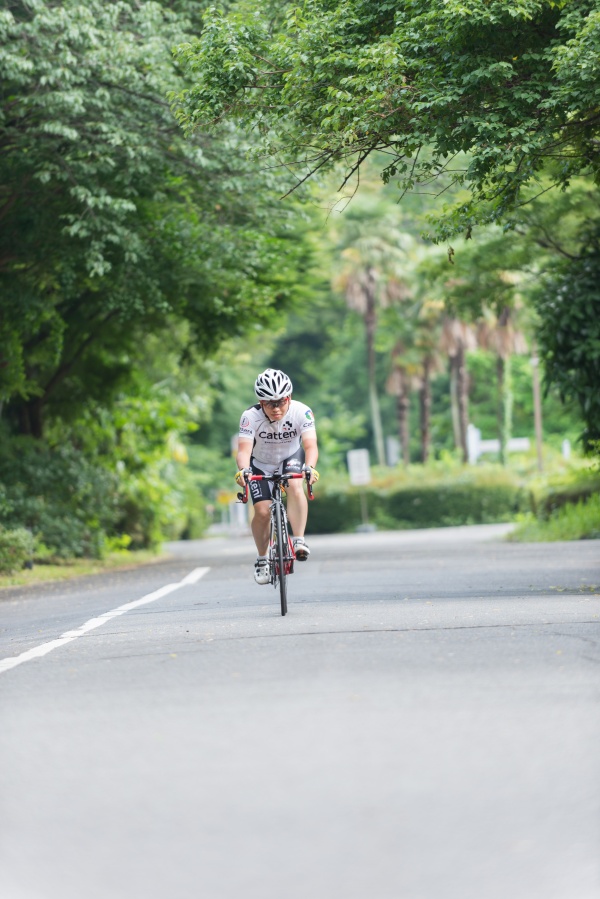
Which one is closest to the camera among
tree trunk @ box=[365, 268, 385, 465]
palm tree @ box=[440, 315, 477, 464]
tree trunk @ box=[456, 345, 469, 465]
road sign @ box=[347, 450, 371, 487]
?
road sign @ box=[347, 450, 371, 487]

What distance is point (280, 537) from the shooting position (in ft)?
34.9

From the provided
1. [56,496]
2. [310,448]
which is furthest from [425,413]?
[310,448]

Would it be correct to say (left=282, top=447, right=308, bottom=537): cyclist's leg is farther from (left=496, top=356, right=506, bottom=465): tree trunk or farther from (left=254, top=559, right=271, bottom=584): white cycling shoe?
(left=496, top=356, right=506, bottom=465): tree trunk

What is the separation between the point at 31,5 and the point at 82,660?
970 cm

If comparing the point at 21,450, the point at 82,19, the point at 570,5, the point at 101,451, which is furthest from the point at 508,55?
the point at 101,451

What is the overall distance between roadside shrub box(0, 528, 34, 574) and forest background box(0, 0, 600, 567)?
1.10 feet

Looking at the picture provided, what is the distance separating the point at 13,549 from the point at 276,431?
1157 cm

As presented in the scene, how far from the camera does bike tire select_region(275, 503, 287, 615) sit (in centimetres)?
1053

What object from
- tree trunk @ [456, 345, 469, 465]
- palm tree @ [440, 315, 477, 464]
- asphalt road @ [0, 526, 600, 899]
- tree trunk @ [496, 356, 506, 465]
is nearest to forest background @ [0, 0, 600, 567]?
asphalt road @ [0, 526, 600, 899]

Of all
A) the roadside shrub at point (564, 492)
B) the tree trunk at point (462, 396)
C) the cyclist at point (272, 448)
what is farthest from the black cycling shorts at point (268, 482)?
the tree trunk at point (462, 396)

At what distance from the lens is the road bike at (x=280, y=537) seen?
10609 millimetres

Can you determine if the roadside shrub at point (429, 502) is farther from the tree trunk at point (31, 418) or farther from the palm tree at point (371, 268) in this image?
the tree trunk at point (31, 418)

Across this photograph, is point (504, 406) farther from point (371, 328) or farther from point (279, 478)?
point (279, 478)

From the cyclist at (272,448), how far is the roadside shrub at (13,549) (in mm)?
10943
